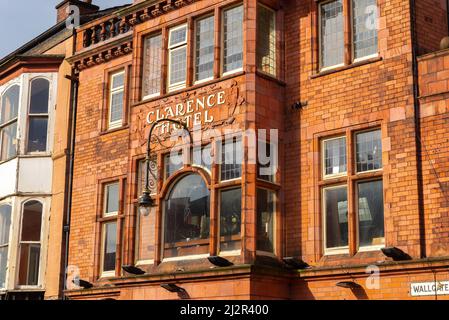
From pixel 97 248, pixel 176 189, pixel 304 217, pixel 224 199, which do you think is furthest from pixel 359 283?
pixel 97 248

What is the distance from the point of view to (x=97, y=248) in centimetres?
2134

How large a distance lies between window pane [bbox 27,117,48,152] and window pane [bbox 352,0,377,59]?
36.2 feet

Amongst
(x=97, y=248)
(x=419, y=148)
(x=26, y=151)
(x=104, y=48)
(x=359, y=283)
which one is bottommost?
(x=359, y=283)

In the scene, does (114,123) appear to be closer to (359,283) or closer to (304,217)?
(304,217)

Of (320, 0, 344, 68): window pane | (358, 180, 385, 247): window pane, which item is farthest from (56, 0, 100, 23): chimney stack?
Answer: (358, 180, 385, 247): window pane

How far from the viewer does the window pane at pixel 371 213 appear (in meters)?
15.7

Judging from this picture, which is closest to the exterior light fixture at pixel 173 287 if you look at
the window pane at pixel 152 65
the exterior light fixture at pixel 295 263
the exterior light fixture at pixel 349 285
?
the exterior light fixture at pixel 295 263

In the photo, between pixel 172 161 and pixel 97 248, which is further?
pixel 97 248

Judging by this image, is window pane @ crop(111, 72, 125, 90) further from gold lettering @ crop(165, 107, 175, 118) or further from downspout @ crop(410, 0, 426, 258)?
downspout @ crop(410, 0, 426, 258)

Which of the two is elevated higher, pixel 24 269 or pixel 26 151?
pixel 26 151

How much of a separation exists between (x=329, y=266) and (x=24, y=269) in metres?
10.8

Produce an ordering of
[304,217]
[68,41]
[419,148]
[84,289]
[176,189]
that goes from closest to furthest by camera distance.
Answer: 1. [419,148]
2. [304,217]
3. [176,189]
4. [84,289]
5. [68,41]

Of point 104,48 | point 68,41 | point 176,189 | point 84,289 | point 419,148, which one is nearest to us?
point 419,148

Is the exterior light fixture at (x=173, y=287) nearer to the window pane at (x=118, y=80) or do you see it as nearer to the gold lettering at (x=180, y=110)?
the gold lettering at (x=180, y=110)
